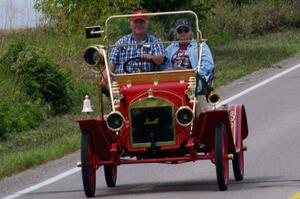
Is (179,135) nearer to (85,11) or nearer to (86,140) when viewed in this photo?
(86,140)

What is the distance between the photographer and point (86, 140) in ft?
37.0

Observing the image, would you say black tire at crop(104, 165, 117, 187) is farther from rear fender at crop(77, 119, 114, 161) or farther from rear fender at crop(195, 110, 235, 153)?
rear fender at crop(195, 110, 235, 153)

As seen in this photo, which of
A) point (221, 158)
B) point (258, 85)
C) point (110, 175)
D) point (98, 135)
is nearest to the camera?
point (221, 158)

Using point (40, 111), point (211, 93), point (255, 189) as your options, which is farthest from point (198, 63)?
point (40, 111)

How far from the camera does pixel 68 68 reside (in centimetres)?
2397

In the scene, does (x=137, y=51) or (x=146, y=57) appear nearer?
(x=146, y=57)

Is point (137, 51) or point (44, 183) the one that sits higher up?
point (137, 51)

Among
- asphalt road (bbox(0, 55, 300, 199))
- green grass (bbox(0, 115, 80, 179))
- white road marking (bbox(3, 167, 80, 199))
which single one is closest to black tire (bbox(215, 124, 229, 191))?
asphalt road (bbox(0, 55, 300, 199))

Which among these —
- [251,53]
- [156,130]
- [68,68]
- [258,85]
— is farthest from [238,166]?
[251,53]

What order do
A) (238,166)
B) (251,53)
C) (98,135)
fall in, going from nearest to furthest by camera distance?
(98,135) < (238,166) < (251,53)

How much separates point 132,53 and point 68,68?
11.9m

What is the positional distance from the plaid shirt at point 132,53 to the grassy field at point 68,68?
8.75ft

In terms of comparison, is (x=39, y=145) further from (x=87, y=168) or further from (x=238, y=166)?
(x=87, y=168)

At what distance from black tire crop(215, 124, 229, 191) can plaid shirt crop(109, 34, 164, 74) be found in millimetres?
1282
